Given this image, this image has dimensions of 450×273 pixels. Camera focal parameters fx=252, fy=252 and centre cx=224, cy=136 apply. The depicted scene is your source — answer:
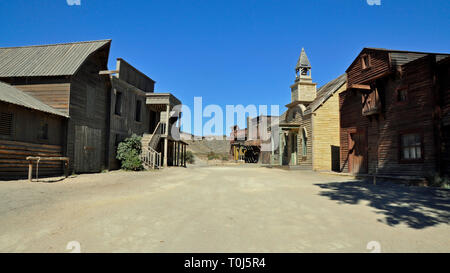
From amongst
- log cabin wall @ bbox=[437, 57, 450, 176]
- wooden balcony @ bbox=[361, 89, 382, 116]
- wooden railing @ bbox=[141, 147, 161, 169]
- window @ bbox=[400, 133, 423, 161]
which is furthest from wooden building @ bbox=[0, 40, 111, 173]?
log cabin wall @ bbox=[437, 57, 450, 176]

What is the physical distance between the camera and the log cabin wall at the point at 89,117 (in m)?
14.9

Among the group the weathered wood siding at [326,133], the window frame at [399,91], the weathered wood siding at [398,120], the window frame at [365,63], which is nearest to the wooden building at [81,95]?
the weathered wood siding at [326,133]

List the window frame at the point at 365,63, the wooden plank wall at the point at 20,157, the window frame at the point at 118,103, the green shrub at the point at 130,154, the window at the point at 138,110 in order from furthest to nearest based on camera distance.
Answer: the window at the point at 138,110 < the window frame at the point at 118,103 < the green shrub at the point at 130,154 < the window frame at the point at 365,63 < the wooden plank wall at the point at 20,157

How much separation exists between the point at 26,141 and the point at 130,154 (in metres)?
6.49

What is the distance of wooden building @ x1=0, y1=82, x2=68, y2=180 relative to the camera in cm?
1123

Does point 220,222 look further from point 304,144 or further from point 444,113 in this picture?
point 304,144

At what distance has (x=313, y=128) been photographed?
63.6ft

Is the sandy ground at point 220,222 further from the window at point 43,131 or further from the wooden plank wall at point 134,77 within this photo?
the wooden plank wall at point 134,77

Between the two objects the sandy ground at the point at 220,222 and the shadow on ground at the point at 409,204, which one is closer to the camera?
the sandy ground at the point at 220,222

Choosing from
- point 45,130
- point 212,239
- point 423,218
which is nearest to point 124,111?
point 45,130

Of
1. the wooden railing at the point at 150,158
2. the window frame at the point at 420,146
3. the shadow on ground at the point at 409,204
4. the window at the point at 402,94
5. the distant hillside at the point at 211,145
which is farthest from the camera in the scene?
the distant hillside at the point at 211,145

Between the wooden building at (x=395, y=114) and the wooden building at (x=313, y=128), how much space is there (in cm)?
171

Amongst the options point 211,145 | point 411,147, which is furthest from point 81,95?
point 211,145

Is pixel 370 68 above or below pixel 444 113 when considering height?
above
